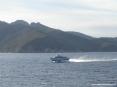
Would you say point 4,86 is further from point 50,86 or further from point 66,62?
point 66,62

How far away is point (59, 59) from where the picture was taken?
18975 cm

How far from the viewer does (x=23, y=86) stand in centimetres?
9519

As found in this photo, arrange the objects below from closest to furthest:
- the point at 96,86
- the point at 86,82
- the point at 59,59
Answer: the point at 96,86
the point at 86,82
the point at 59,59

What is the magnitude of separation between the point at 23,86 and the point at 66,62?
97.0 meters

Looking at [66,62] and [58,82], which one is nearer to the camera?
[58,82]

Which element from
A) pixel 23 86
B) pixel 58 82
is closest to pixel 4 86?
pixel 23 86

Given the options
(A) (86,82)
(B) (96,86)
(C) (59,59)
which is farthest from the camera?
(C) (59,59)

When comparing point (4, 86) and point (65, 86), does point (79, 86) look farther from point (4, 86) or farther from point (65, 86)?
point (4, 86)

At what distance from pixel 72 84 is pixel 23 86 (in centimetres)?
928

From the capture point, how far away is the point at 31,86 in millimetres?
95062

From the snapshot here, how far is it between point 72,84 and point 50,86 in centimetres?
466

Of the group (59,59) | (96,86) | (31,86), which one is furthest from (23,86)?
(59,59)

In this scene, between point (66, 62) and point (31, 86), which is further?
point (66, 62)

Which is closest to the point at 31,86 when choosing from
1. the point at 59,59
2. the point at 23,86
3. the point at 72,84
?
the point at 23,86
